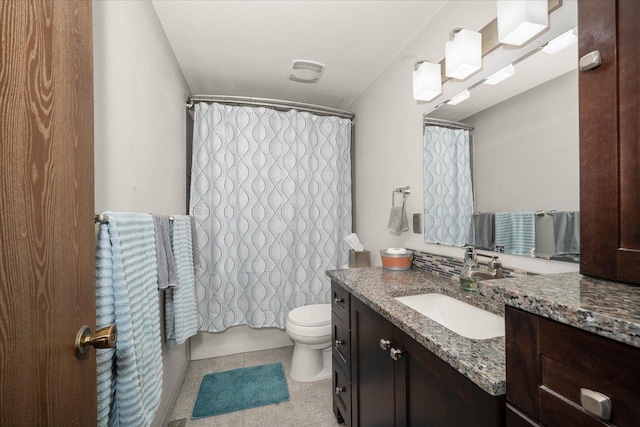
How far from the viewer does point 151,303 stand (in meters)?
1.12

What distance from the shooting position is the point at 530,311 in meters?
0.51

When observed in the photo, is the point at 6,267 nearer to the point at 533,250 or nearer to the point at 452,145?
the point at 533,250

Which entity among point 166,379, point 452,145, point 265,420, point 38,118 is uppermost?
point 452,145

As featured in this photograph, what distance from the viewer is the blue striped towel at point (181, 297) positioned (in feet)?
5.04

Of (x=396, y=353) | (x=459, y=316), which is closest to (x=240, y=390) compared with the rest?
(x=396, y=353)

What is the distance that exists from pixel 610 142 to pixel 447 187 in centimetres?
94

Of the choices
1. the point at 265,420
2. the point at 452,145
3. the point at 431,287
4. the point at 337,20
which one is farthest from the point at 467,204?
the point at 265,420

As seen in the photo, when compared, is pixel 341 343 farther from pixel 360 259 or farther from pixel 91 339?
pixel 91 339

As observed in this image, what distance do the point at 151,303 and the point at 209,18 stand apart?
158 cm

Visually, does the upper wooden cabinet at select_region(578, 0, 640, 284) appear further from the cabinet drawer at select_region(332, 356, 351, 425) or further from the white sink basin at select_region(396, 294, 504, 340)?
the cabinet drawer at select_region(332, 356, 351, 425)

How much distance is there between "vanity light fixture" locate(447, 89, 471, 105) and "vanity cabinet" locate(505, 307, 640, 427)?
120 centimetres

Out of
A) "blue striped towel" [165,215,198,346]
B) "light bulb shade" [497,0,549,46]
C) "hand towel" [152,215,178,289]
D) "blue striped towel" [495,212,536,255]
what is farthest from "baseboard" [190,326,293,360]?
"light bulb shade" [497,0,549,46]

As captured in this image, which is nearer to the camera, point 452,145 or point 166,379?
point 452,145

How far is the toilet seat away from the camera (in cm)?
193
